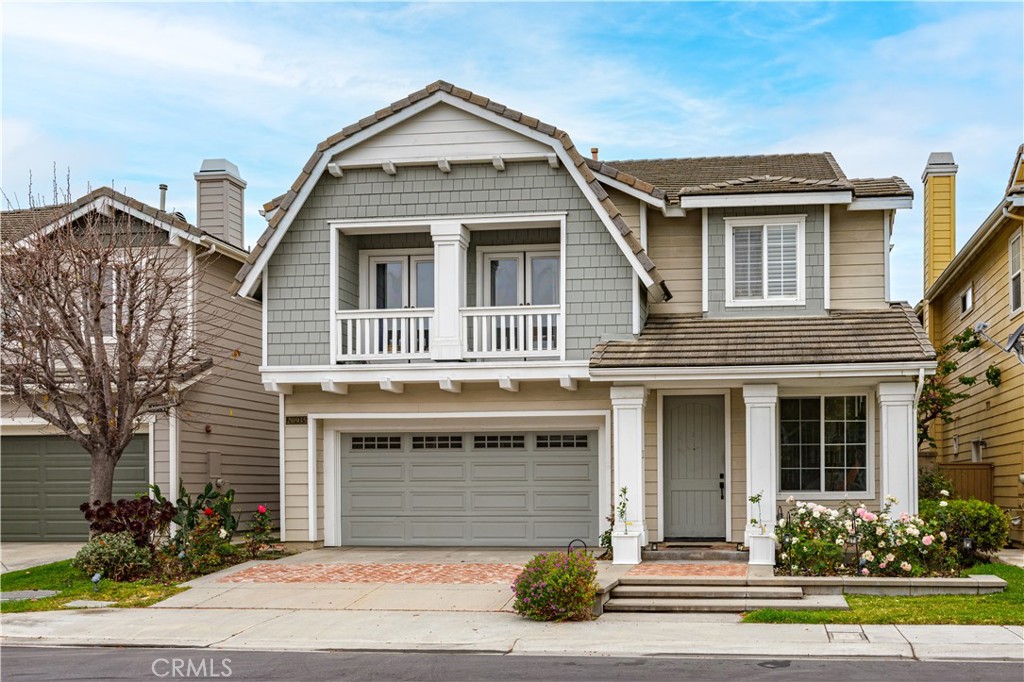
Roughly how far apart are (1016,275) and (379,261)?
1049 centimetres

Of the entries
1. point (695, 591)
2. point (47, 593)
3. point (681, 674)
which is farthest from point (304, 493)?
point (681, 674)

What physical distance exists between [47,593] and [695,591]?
8406 millimetres

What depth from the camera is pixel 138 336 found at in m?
17.1

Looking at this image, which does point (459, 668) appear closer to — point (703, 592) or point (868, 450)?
point (703, 592)

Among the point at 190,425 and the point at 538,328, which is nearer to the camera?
the point at 538,328

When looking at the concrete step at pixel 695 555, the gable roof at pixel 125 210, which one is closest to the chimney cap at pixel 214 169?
the gable roof at pixel 125 210

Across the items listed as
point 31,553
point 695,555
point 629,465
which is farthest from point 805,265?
point 31,553

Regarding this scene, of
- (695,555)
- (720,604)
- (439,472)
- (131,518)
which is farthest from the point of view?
(439,472)

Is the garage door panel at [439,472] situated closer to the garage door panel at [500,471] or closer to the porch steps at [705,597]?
the garage door panel at [500,471]

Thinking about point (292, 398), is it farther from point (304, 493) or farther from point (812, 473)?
point (812, 473)

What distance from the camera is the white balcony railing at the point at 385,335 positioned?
18.6 m

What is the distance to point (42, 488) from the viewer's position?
843 inches

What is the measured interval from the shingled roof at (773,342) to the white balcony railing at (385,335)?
2.90 meters

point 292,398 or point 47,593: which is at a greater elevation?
point 292,398
